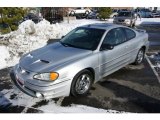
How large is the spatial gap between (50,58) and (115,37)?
2037 mm

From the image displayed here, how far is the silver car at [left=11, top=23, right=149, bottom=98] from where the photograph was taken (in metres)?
4.65

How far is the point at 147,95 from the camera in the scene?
537cm

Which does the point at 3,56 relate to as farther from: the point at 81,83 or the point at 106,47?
the point at 106,47

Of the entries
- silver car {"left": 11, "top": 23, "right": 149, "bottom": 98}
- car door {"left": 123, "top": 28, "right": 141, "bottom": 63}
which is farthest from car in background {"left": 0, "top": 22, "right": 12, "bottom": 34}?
car door {"left": 123, "top": 28, "right": 141, "bottom": 63}

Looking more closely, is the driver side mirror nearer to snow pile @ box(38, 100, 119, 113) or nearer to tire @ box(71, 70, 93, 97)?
tire @ box(71, 70, 93, 97)

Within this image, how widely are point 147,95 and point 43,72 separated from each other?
254cm

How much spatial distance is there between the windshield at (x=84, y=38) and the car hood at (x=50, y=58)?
0.24 m

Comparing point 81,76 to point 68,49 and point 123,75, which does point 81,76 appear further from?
point 123,75

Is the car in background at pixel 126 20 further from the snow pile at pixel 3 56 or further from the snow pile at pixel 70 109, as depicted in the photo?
the snow pile at pixel 70 109

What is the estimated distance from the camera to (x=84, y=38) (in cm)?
598

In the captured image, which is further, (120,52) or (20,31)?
(20,31)
